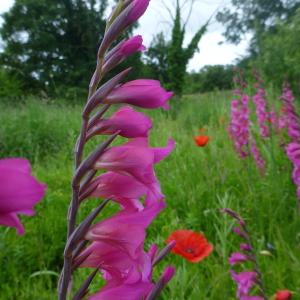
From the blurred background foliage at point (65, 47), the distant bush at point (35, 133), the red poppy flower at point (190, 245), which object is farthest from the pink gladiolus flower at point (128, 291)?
the blurred background foliage at point (65, 47)

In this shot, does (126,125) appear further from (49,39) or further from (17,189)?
(49,39)

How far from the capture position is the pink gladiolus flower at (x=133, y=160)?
53 cm

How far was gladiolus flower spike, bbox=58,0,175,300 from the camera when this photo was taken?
521 mm

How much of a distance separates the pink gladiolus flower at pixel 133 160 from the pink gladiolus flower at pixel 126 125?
0.02m

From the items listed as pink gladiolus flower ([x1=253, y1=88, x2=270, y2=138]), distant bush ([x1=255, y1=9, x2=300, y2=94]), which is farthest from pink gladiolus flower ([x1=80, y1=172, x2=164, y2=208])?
distant bush ([x1=255, y1=9, x2=300, y2=94])

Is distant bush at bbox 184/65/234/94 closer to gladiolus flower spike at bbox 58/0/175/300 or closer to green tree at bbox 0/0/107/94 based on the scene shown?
green tree at bbox 0/0/107/94

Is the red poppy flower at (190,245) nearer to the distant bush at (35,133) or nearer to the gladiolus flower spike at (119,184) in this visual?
the gladiolus flower spike at (119,184)

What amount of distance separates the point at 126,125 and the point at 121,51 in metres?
0.10

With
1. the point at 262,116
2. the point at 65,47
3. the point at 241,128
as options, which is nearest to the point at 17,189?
the point at 241,128

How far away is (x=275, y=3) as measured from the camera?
94.3 feet

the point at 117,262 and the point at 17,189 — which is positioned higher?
the point at 17,189

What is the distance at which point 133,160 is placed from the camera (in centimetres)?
53

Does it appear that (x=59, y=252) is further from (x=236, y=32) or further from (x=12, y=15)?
(x=236, y=32)

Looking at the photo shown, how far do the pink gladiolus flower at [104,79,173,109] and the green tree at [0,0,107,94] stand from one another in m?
24.7
